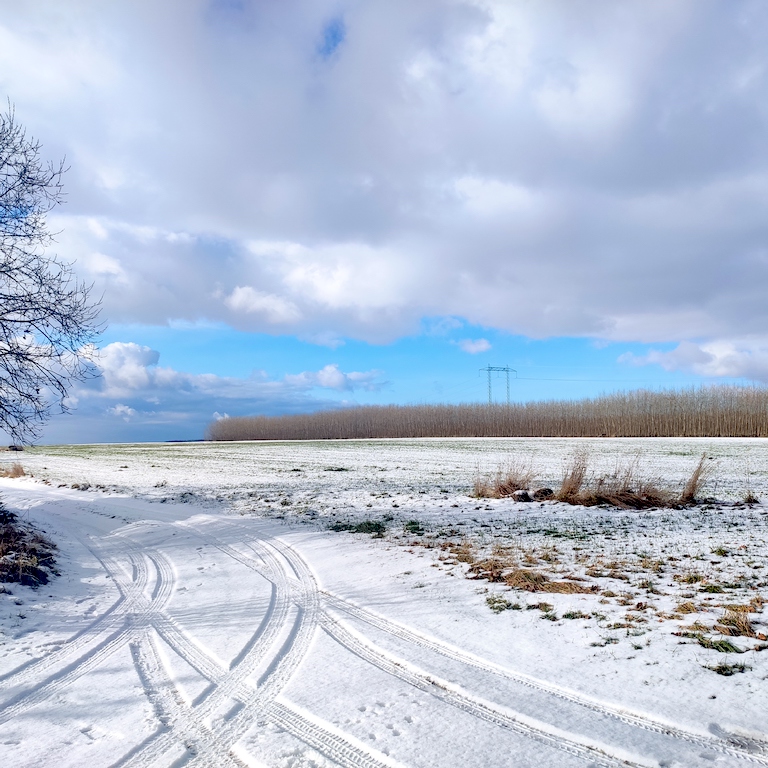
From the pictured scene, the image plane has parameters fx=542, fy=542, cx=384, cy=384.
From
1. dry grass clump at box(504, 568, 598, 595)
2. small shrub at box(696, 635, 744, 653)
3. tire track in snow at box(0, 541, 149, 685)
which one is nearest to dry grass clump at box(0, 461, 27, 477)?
tire track in snow at box(0, 541, 149, 685)

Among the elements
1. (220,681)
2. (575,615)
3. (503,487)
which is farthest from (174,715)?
(503,487)

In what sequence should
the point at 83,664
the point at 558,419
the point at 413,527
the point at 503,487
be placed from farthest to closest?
the point at 558,419 < the point at 503,487 < the point at 413,527 < the point at 83,664

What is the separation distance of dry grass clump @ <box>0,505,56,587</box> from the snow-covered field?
0.27 m

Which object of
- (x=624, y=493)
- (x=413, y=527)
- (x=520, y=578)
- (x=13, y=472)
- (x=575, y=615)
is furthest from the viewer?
(x=13, y=472)

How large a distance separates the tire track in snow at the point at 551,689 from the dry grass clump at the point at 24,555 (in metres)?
4.34

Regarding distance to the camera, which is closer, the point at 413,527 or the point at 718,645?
the point at 718,645

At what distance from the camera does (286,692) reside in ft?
13.4

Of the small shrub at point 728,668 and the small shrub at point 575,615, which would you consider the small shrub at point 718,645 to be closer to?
the small shrub at point 728,668

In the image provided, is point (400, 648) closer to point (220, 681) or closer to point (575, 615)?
point (220, 681)

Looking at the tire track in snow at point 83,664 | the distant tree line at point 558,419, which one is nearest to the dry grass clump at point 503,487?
the tire track in snow at point 83,664

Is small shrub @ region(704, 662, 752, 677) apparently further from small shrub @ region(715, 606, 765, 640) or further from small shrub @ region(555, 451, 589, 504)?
small shrub @ region(555, 451, 589, 504)

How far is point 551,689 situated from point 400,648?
138 cm

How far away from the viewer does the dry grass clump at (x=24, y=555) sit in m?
7.13

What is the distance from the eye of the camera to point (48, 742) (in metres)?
3.54
